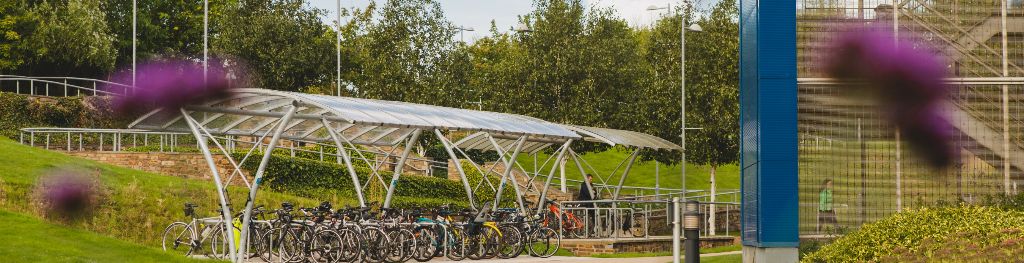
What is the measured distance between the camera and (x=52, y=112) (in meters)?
40.2

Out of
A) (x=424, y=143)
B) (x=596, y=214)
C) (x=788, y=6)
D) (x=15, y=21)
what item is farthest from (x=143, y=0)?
(x=788, y=6)

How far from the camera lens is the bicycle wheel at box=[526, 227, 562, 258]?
955 inches

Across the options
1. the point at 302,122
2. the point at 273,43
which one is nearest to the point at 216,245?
the point at 302,122

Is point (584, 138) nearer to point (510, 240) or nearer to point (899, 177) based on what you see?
point (510, 240)

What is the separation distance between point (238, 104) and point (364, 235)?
2.76 metres

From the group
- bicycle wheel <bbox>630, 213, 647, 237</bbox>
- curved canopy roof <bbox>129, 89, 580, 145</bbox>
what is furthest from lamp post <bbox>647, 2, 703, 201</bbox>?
curved canopy roof <bbox>129, 89, 580, 145</bbox>

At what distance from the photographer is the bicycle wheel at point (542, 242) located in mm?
24266

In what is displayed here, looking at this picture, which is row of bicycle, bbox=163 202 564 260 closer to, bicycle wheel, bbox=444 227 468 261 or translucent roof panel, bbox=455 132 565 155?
bicycle wheel, bbox=444 227 468 261

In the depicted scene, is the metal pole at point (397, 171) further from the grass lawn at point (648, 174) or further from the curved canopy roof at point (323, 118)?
the grass lawn at point (648, 174)

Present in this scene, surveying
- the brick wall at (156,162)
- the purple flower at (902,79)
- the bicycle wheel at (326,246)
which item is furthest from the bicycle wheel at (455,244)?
the brick wall at (156,162)

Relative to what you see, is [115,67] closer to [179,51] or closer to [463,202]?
[179,51]

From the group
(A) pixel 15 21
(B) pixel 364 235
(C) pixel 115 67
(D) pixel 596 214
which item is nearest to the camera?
(B) pixel 364 235

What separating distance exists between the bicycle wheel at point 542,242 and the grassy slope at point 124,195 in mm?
6272

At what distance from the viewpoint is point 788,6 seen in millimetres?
17078
